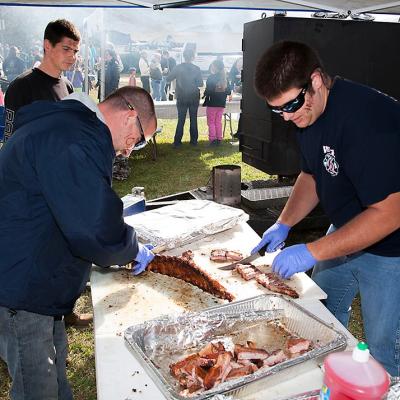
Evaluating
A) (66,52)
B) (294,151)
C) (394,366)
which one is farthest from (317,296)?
(294,151)

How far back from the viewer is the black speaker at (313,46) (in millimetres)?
5336

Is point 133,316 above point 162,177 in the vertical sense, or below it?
above

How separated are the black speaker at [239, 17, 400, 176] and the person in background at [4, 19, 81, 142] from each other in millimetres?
2334

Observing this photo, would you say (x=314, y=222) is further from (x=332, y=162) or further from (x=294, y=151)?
(x=332, y=162)

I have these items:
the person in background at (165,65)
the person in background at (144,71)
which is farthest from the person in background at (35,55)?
the person in background at (165,65)

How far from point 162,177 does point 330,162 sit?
653cm

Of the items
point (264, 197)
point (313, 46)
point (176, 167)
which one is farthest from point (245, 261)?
point (176, 167)

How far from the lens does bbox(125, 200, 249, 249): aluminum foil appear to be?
2.95 meters

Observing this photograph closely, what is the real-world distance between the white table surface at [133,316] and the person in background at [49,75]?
6.71 ft

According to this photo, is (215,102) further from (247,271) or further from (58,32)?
(247,271)

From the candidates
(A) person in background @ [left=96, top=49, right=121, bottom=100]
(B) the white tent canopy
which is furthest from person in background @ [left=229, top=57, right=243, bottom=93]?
(B) the white tent canopy

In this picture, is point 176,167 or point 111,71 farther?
point 111,71

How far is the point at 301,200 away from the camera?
2986 mm

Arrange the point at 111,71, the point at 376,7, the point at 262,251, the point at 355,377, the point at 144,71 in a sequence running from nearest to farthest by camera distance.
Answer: the point at 355,377, the point at 262,251, the point at 376,7, the point at 111,71, the point at 144,71
